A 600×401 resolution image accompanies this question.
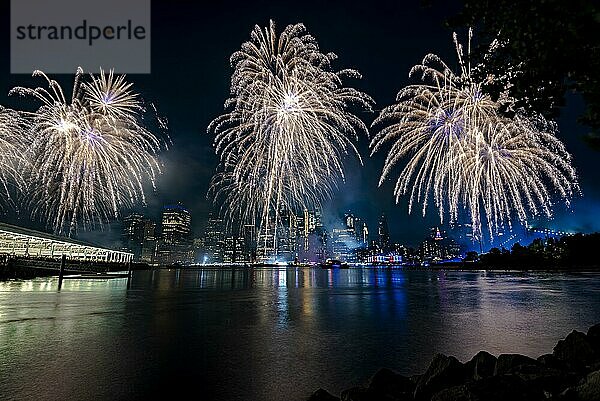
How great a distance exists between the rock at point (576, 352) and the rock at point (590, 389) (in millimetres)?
3514

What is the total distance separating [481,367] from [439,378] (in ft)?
4.68

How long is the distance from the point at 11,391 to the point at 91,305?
17.9m

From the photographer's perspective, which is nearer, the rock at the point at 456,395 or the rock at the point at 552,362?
the rock at the point at 456,395

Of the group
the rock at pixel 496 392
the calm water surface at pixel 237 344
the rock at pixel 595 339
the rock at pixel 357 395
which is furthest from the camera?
the rock at pixel 595 339

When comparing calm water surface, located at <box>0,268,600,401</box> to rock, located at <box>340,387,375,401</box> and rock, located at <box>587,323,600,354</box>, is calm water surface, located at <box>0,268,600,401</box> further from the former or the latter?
rock, located at <box>587,323,600,354</box>

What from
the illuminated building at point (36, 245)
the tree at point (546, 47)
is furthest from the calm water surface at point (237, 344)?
the illuminated building at point (36, 245)

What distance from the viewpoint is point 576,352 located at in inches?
355

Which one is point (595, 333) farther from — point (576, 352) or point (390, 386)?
point (390, 386)

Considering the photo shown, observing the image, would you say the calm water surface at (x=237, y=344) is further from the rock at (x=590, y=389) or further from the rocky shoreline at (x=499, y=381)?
the rock at (x=590, y=389)

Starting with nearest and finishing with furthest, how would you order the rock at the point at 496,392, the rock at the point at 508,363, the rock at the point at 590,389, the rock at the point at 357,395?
the rock at the point at 590,389 → the rock at the point at 496,392 → the rock at the point at 357,395 → the rock at the point at 508,363

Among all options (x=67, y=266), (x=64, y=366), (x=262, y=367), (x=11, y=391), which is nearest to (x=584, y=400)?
(x=262, y=367)

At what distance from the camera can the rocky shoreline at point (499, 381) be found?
5898 millimetres

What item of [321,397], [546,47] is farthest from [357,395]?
[546,47]

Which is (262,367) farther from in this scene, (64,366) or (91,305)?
(91,305)
